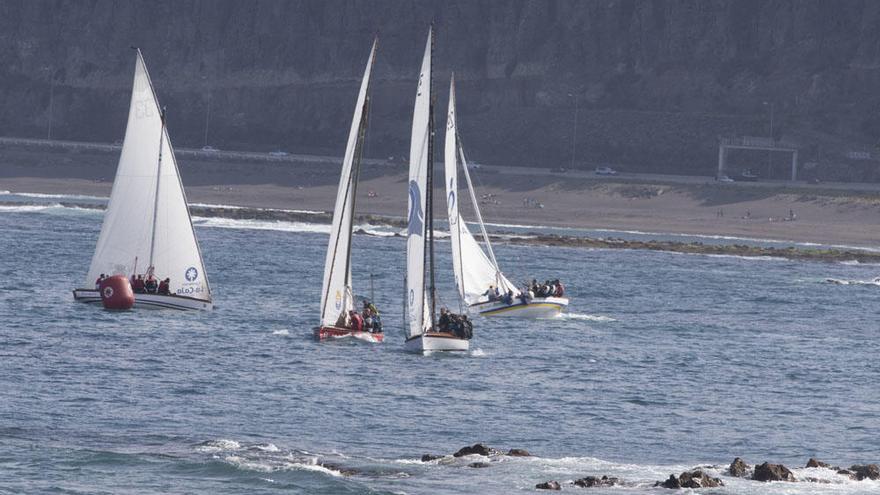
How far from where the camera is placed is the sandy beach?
120188 millimetres

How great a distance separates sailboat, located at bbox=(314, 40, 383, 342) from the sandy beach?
65.2 metres

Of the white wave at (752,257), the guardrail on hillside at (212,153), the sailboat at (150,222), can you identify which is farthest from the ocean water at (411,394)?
the guardrail on hillside at (212,153)

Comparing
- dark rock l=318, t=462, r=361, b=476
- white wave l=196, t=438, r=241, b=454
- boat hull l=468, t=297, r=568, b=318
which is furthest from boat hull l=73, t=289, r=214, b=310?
dark rock l=318, t=462, r=361, b=476

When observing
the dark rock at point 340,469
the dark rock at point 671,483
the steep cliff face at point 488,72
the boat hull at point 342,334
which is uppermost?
the steep cliff face at point 488,72

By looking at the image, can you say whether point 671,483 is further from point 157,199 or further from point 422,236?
point 157,199

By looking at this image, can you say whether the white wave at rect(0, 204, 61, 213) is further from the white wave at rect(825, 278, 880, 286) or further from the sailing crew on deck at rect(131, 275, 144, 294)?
the sailing crew on deck at rect(131, 275, 144, 294)

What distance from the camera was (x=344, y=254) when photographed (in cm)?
5262

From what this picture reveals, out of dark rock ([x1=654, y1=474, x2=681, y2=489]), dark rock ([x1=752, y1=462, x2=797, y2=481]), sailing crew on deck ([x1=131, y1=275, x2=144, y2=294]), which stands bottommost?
dark rock ([x1=654, y1=474, x2=681, y2=489])

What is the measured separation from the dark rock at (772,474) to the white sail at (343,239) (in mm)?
21101

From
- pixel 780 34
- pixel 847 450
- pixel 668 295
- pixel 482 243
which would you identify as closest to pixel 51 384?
pixel 847 450

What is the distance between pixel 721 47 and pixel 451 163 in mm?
110660

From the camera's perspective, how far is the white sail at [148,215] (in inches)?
2323

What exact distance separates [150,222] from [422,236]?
44.9 ft

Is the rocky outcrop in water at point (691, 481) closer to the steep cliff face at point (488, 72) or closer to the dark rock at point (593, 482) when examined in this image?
the dark rock at point (593, 482)
